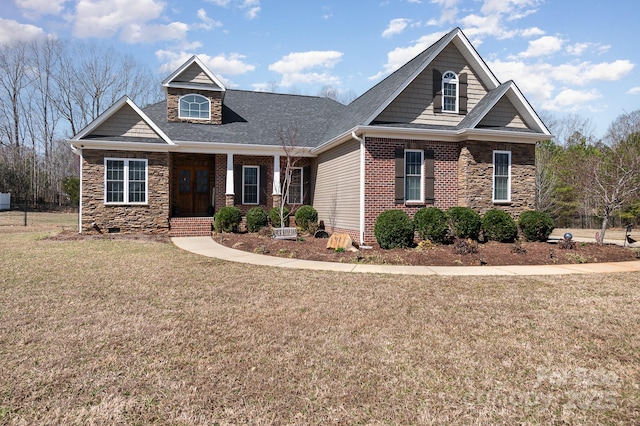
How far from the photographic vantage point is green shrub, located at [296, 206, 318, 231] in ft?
51.0

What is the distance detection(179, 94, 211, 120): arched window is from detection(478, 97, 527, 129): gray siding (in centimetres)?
1151

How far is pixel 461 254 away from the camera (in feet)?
32.8

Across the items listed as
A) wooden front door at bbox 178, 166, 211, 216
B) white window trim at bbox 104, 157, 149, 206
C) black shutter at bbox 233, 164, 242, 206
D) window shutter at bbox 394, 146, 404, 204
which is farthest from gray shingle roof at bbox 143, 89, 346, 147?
window shutter at bbox 394, 146, 404, 204

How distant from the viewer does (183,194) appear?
17219mm

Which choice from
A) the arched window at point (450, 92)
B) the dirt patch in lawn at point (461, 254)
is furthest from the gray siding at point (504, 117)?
the dirt patch in lawn at point (461, 254)

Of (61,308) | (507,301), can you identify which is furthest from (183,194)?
(507,301)

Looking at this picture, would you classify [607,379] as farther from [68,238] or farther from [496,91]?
[68,238]

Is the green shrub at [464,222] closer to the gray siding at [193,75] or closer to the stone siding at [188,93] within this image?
the stone siding at [188,93]

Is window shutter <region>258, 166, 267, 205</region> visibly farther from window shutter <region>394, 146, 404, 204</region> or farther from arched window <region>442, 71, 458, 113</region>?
arched window <region>442, 71, 458, 113</region>

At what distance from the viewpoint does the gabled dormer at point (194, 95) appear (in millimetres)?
16984

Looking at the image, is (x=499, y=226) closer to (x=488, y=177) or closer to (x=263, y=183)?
(x=488, y=177)

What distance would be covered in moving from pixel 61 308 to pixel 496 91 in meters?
13.2

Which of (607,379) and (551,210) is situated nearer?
(607,379)

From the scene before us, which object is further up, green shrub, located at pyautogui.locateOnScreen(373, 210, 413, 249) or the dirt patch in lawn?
green shrub, located at pyautogui.locateOnScreen(373, 210, 413, 249)
